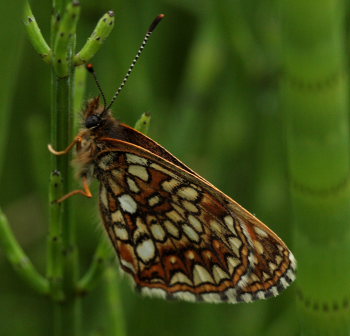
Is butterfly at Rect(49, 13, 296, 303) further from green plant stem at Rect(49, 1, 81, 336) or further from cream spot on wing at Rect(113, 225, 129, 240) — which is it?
green plant stem at Rect(49, 1, 81, 336)

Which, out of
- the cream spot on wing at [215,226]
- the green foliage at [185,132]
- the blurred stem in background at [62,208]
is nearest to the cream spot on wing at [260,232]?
the cream spot on wing at [215,226]

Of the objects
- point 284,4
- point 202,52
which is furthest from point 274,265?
point 202,52

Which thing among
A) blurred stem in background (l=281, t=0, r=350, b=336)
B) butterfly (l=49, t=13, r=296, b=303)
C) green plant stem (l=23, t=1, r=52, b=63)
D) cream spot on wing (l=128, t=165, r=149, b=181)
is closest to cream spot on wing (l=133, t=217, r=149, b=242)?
butterfly (l=49, t=13, r=296, b=303)

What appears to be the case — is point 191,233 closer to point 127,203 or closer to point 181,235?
point 181,235

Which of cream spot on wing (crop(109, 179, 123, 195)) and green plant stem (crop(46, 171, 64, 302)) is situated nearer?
green plant stem (crop(46, 171, 64, 302))

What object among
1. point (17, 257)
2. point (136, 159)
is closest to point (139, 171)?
point (136, 159)
